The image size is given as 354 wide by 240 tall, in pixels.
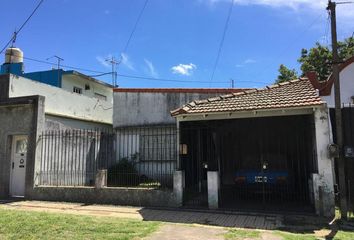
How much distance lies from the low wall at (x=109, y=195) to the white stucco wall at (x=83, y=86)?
13.5 meters

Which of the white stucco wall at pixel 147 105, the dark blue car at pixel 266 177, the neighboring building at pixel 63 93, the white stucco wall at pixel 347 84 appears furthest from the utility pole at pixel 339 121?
the neighboring building at pixel 63 93

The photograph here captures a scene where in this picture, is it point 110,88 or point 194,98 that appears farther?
point 110,88

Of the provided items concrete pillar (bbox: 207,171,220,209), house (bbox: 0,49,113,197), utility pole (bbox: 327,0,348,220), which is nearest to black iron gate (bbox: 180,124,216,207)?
concrete pillar (bbox: 207,171,220,209)

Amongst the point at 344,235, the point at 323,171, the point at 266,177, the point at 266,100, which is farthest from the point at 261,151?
the point at 344,235

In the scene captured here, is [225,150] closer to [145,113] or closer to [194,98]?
[194,98]

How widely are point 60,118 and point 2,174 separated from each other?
3.93 meters

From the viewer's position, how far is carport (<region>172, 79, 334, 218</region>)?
32.5ft

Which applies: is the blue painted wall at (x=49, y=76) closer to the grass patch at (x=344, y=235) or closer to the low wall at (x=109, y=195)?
the low wall at (x=109, y=195)

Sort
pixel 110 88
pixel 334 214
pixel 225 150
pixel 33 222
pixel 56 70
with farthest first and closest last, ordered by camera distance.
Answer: pixel 110 88, pixel 56 70, pixel 225 150, pixel 334 214, pixel 33 222

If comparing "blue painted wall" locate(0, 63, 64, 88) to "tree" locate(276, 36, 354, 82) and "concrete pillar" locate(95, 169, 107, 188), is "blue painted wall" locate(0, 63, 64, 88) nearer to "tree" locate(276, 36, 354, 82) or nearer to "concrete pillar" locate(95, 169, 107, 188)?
"concrete pillar" locate(95, 169, 107, 188)

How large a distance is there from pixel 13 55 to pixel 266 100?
59.4 feet

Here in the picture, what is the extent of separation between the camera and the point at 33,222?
878 centimetres

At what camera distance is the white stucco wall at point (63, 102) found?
15.3 metres

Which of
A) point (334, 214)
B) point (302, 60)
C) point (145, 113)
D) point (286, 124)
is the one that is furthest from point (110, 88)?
point (334, 214)
